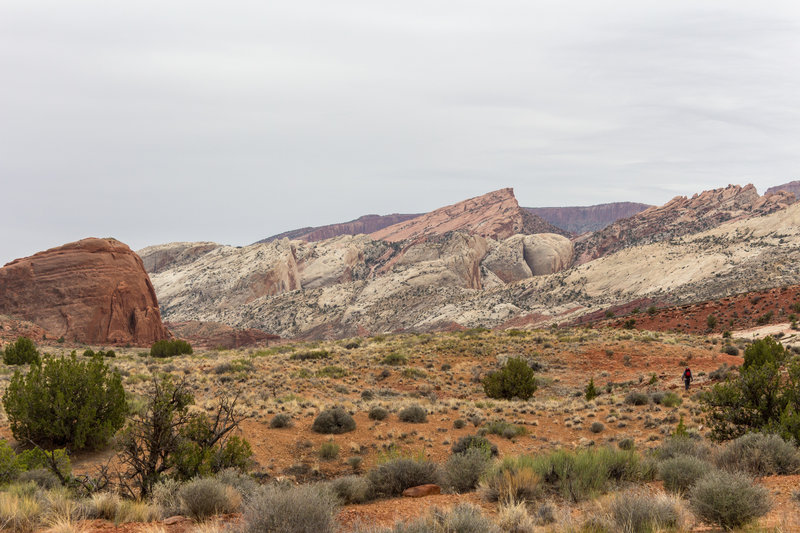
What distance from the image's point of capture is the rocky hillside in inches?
4726

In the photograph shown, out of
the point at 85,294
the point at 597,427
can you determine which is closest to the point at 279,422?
the point at 597,427

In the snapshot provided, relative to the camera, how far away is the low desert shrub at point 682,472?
7.48 meters

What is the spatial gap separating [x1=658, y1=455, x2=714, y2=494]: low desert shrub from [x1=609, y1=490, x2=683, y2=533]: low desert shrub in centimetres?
194

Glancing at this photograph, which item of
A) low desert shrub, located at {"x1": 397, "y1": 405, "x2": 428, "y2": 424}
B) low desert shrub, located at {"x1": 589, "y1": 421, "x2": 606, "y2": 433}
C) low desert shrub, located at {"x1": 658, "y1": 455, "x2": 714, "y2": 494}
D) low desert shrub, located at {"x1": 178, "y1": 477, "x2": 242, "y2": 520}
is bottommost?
low desert shrub, located at {"x1": 589, "y1": 421, "x2": 606, "y2": 433}

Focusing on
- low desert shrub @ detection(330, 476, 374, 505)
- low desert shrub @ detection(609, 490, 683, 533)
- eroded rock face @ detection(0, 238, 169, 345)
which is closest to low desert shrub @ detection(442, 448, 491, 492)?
low desert shrub @ detection(330, 476, 374, 505)

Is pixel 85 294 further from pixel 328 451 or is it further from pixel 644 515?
pixel 644 515

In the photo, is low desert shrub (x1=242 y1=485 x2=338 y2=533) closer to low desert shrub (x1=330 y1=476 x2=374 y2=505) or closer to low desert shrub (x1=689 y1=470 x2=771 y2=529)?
low desert shrub (x1=330 y1=476 x2=374 y2=505)

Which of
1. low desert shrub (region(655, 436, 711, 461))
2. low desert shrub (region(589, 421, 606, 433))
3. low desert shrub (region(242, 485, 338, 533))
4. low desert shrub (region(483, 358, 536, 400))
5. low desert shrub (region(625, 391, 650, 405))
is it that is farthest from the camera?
low desert shrub (region(483, 358, 536, 400))

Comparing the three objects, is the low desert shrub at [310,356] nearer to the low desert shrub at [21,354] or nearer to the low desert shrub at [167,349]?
the low desert shrub at [167,349]

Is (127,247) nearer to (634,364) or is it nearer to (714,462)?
(634,364)

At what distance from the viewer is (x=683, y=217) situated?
437 ft

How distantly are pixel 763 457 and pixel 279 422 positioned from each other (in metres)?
12.5

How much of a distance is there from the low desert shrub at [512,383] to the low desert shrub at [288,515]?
18728 millimetres

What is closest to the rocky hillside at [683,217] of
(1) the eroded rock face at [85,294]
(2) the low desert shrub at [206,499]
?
(1) the eroded rock face at [85,294]
